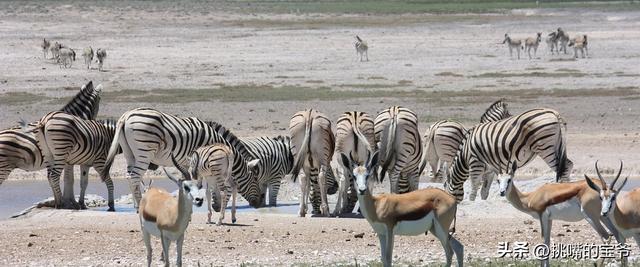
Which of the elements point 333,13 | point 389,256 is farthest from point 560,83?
point 333,13

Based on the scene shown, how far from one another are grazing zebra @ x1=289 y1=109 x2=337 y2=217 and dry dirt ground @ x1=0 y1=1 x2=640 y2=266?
2.73 feet

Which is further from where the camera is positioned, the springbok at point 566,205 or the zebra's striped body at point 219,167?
the zebra's striped body at point 219,167

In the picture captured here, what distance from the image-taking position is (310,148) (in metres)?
15.5

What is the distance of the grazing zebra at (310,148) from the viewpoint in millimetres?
15422

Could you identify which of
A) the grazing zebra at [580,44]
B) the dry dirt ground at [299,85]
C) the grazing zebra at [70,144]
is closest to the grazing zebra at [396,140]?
the dry dirt ground at [299,85]

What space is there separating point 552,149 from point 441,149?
2550 millimetres

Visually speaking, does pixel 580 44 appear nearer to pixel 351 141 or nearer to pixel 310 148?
pixel 351 141

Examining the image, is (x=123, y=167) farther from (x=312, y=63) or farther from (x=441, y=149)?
(x=312, y=63)

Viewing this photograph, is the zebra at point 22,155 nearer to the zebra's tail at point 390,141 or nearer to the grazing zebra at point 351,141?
the grazing zebra at point 351,141

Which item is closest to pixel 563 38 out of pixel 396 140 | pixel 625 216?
pixel 396 140

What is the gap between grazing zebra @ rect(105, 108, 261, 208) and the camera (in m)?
15.4

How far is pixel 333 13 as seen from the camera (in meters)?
81.1

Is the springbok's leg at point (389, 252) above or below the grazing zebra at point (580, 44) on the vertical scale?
below

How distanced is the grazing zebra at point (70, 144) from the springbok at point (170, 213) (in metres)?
5.25
